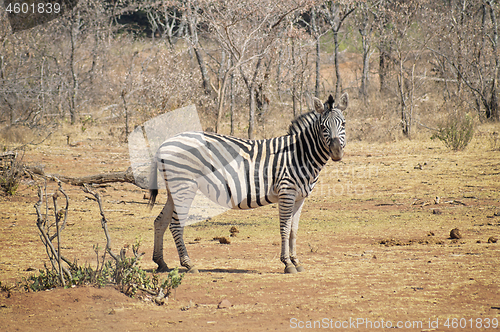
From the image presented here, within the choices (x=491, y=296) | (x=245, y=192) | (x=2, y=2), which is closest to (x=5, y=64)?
(x=2, y=2)

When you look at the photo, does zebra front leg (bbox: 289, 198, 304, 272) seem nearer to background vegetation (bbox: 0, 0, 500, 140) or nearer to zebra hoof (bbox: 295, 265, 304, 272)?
zebra hoof (bbox: 295, 265, 304, 272)

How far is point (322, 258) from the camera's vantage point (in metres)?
6.30

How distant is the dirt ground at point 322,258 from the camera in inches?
155

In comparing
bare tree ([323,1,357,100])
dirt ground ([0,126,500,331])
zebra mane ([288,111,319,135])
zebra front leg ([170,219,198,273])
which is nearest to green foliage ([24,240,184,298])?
dirt ground ([0,126,500,331])

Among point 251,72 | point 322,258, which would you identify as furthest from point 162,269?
point 251,72

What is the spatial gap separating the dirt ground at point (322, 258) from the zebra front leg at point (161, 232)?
0.41 m

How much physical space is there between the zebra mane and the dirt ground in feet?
5.41

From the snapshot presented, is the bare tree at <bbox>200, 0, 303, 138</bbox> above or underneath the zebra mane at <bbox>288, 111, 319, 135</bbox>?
above

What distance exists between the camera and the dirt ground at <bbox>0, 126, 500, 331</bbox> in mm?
3928

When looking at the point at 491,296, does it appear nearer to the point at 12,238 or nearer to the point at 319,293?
the point at 319,293

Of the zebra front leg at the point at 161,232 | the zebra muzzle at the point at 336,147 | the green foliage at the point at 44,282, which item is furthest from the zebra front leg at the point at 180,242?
the zebra muzzle at the point at 336,147

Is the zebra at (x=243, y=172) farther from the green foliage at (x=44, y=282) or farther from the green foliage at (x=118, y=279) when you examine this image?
the green foliage at (x=44, y=282)

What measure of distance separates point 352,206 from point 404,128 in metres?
9.68

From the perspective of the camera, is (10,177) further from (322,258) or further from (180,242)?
(322,258)
